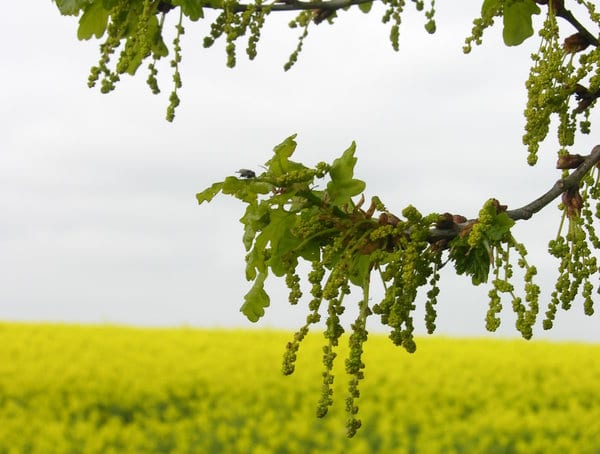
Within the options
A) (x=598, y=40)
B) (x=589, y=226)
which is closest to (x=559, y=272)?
(x=589, y=226)

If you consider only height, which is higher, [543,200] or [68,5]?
[68,5]

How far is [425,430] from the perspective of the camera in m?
7.82

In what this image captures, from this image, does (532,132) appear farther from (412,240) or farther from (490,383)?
(490,383)

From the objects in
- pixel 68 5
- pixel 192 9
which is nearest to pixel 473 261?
pixel 192 9

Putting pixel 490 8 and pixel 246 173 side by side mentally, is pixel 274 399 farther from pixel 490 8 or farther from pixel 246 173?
pixel 246 173

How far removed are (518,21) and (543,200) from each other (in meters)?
0.82

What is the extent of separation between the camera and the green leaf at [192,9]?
95.5 inches

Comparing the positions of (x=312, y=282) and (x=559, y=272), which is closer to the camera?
(x=312, y=282)

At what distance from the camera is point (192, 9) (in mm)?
2445

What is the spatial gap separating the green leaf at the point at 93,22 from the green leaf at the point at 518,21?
1.28 meters

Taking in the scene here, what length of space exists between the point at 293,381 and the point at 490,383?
2077 millimetres

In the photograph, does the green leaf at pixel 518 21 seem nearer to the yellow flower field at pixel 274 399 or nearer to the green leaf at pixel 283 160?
the green leaf at pixel 283 160

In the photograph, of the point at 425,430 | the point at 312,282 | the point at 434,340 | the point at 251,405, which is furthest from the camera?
the point at 434,340

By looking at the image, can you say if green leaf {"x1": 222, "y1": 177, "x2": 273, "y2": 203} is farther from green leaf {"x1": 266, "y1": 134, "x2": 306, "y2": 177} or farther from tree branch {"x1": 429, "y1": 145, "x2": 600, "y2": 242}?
tree branch {"x1": 429, "y1": 145, "x2": 600, "y2": 242}
